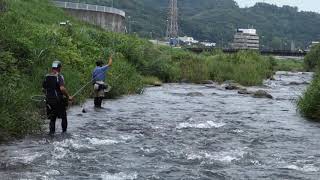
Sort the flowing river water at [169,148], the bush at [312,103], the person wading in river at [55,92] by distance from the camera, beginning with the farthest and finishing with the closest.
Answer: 1. the bush at [312,103]
2. the person wading in river at [55,92]
3. the flowing river water at [169,148]

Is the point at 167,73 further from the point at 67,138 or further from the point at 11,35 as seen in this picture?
the point at 67,138

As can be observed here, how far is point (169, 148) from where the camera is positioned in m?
13.9

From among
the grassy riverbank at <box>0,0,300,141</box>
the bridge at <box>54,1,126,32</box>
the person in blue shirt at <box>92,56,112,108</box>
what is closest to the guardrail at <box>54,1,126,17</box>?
the bridge at <box>54,1,126,32</box>

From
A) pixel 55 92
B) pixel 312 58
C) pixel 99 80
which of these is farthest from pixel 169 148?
pixel 312 58

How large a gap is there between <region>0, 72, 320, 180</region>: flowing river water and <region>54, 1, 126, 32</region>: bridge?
46.5 m

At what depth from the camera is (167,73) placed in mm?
45781

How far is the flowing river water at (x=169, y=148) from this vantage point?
11094 mm

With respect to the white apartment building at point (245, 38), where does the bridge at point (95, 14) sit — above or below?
above

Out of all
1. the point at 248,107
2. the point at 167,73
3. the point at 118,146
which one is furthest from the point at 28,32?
the point at 167,73

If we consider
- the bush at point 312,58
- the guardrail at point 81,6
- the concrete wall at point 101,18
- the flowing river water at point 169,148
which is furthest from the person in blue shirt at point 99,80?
the bush at point 312,58

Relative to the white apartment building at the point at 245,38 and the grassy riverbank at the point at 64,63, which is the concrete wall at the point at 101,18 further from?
the white apartment building at the point at 245,38

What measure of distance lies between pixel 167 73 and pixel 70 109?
983 inches

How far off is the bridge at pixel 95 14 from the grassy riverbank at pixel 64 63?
1684 centimetres

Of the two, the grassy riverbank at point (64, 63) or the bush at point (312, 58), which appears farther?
the bush at point (312, 58)
